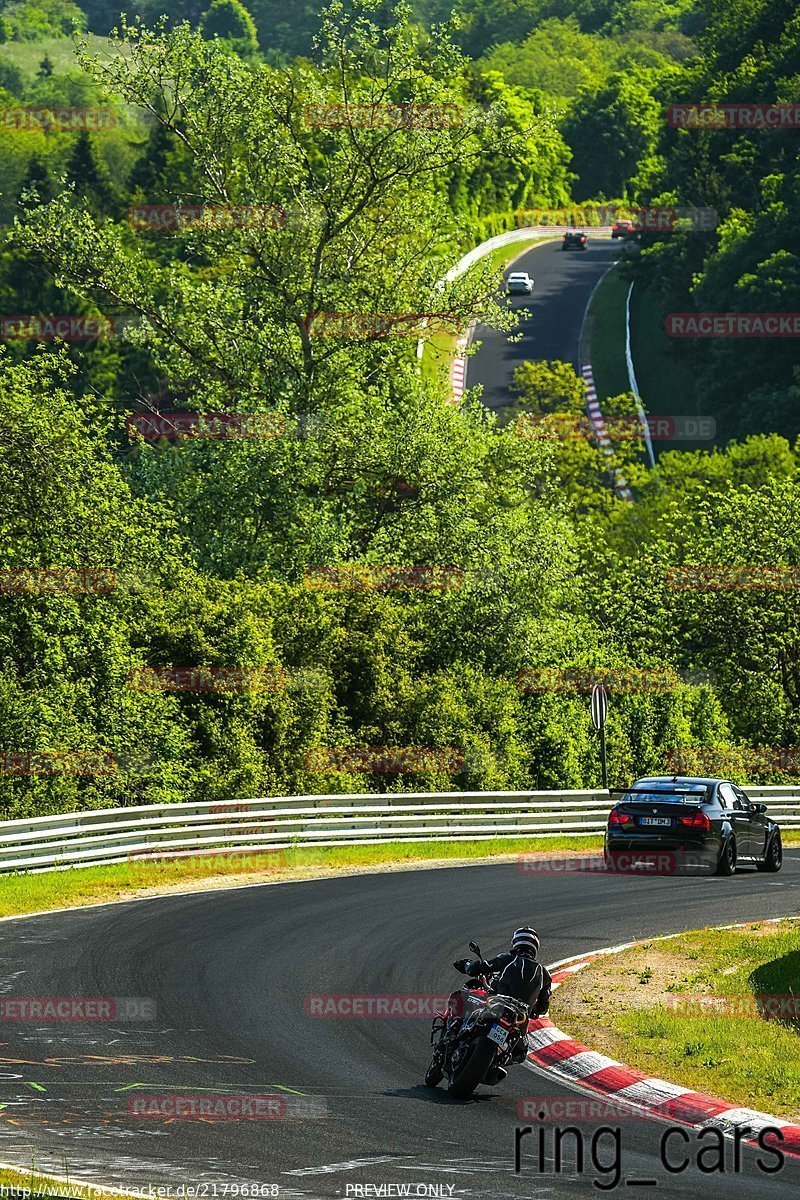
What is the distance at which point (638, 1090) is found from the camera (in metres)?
10.3

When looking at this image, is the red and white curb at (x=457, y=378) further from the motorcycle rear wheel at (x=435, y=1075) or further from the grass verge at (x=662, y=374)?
the motorcycle rear wheel at (x=435, y=1075)

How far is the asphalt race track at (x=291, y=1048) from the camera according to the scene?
27.9 ft

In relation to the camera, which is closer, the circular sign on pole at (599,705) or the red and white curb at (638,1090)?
the red and white curb at (638,1090)

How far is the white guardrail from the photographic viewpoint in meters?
22.5

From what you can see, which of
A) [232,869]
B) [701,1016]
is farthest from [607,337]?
[701,1016]

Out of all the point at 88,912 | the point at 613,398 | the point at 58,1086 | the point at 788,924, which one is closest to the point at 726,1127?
the point at 58,1086

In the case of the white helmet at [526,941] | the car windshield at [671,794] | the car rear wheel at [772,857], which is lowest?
the car rear wheel at [772,857]

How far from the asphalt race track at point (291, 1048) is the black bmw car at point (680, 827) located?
166 centimetres

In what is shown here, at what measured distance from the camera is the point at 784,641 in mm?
41250

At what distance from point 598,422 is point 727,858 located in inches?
2487

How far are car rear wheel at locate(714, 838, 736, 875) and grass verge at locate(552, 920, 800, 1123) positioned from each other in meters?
5.69

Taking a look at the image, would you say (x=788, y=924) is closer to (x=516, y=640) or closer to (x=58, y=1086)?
(x=58, y=1086)

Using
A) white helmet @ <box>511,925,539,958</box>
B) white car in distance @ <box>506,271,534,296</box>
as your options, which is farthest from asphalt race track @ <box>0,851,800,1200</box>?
white car in distance @ <box>506,271,534,296</box>

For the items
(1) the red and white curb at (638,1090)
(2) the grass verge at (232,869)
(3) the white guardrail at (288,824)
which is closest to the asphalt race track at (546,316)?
(3) the white guardrail at (288,824)
